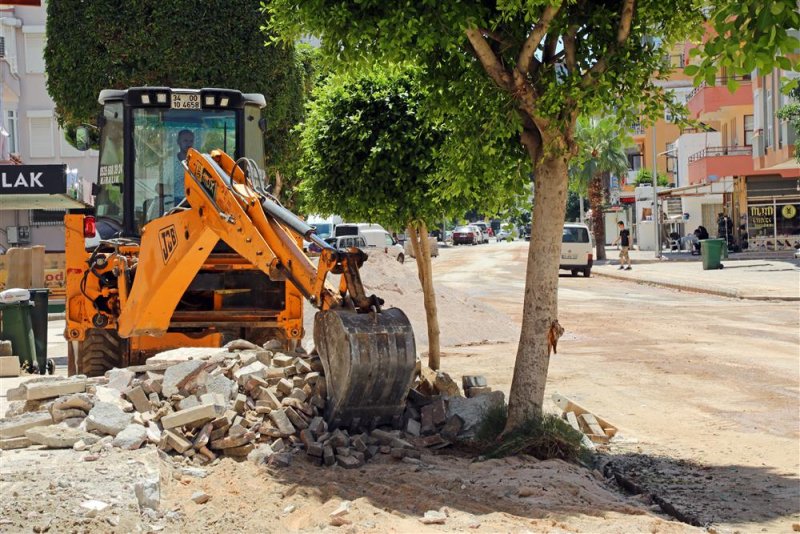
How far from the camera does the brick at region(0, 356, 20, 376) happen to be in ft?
51.6

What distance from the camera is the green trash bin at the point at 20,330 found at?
52.5ft

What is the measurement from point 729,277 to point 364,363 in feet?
93.8

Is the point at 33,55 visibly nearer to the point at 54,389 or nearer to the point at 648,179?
the point at 54,389

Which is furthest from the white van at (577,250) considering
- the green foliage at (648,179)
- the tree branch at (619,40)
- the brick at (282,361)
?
the green foliage at (648,179)

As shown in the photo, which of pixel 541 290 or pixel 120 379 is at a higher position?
pixel 541 290

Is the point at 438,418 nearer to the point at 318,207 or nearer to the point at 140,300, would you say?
→ the point at 140,300

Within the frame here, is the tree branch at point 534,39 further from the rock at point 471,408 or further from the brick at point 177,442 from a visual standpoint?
the brick at point 177,442

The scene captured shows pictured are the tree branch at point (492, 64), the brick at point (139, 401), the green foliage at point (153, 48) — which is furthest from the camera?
the green foliage at point (153, 48)

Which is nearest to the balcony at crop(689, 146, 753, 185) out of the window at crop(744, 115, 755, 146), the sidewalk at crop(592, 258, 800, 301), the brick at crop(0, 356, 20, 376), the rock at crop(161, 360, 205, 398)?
the window at crop(744, 115, 755, 146)

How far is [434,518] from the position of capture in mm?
7141

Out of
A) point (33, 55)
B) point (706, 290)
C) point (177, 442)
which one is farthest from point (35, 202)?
point (177, 442)

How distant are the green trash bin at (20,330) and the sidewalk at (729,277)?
18.2 meters

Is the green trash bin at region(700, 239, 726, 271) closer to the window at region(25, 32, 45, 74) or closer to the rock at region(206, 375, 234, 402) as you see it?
the window at region(25, 32, 45, 74)

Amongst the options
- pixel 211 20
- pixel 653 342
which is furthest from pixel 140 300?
pixel 211 20
